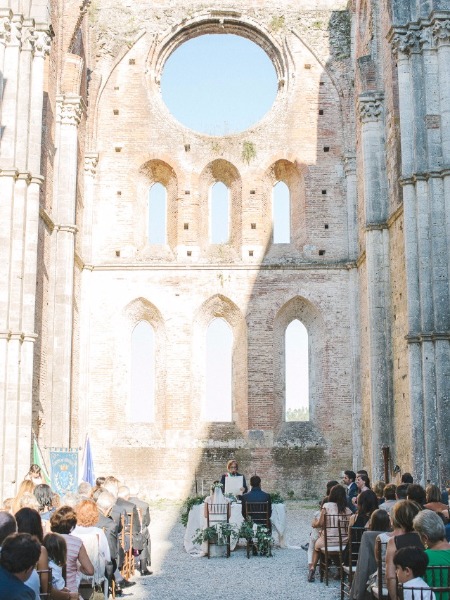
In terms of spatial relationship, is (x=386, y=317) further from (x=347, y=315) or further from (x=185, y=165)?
(x=185, y=165)

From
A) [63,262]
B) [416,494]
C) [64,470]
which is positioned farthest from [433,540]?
[63,262]

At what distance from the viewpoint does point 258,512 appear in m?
12.1

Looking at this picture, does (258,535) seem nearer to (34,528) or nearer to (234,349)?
(34,528)

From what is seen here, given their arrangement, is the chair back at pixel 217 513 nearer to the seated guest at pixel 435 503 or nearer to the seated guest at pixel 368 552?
the seated guest at pixel 435 503

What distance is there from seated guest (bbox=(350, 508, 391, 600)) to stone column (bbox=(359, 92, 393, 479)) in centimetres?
1140

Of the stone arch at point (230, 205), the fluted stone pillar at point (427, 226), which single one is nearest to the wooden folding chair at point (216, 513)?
the fluted stone pillar at point (427, 226)

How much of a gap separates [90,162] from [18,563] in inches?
722

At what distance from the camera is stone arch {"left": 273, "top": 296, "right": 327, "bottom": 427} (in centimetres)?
2134

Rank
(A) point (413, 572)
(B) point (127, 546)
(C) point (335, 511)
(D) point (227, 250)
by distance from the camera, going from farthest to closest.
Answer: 1. (D) point (227, 250)
2. (B) point (127, 546)
3. (C) point (335, 511)
4. (A) point (413, 572)

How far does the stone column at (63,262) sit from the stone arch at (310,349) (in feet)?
18.0

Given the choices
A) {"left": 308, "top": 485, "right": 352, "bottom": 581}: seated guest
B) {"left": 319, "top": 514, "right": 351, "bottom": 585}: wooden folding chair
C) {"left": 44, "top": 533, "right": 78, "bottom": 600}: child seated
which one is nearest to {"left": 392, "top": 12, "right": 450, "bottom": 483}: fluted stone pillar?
{"left": 319, "top": 514, "right": 351, "bottom": 585}: wooden folding chair

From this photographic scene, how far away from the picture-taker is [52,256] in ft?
60.2

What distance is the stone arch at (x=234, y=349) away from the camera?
21.3 meters

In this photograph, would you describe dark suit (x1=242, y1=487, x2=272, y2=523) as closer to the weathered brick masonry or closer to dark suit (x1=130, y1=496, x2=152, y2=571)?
dark suit (x1=130, y1=496, x2=152, y2=571)
